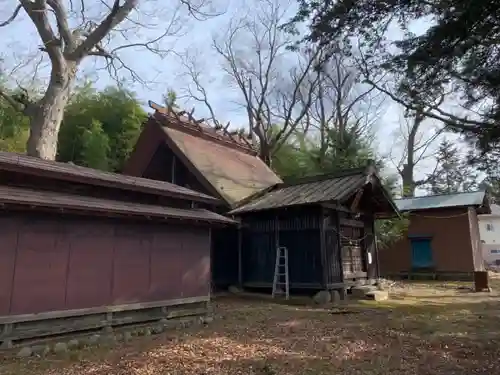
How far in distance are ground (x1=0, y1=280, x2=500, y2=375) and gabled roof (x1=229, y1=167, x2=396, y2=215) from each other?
3.05m

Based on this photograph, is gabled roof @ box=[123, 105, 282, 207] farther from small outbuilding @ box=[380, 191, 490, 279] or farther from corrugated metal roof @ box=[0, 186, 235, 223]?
small outbuilding @ box=[380, 191, 490, 279]

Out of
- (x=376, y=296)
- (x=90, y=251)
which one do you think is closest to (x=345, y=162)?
(x=376, y=296)

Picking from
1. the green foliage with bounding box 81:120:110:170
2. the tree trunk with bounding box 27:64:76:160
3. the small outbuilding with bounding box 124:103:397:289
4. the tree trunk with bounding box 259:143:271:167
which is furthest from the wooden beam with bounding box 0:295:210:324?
the tree trunk with bounding box 259:143:271:167

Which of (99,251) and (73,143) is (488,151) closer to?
(99,251)

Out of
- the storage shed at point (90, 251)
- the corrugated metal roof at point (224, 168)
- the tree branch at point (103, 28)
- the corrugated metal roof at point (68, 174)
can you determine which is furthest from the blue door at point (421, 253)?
the tree branch at point (103, 28)

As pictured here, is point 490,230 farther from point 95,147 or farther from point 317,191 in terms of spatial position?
point 95,147

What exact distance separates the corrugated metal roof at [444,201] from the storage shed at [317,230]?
7395 mm

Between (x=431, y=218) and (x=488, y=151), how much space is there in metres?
15.2

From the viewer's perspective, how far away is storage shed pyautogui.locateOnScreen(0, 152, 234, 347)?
586cm

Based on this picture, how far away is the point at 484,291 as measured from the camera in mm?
13820

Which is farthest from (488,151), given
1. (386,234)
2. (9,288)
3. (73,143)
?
(73,143)

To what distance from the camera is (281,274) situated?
466 inches

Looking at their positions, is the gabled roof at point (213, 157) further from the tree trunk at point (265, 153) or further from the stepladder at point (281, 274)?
the tree trunk at point (265, 153)

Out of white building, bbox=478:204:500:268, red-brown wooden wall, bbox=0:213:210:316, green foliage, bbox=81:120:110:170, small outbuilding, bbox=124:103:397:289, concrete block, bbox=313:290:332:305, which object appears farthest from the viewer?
white building, bbox=478:204:500:268
